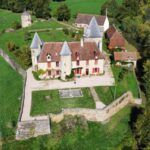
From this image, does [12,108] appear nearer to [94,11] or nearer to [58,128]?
[58,128]

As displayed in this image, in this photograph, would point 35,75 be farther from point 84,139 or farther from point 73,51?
point 84,139

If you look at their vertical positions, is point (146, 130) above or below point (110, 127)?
above

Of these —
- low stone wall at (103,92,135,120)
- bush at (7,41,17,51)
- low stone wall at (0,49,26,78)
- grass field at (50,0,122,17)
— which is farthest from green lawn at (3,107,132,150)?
grass field at (50,0,122,17)

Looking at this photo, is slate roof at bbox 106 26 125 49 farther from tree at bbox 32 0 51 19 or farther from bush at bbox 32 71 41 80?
tree at bbox 32 0 51 19

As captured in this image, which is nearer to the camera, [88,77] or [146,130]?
[146,130]

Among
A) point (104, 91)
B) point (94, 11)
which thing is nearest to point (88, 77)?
point (104, 91)

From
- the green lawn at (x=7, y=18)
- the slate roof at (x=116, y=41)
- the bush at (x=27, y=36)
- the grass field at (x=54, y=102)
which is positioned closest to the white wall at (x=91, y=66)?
the grass field at (x=54, y=102)

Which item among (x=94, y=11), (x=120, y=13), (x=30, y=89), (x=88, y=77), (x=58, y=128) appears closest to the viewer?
(x=58, y=128)
